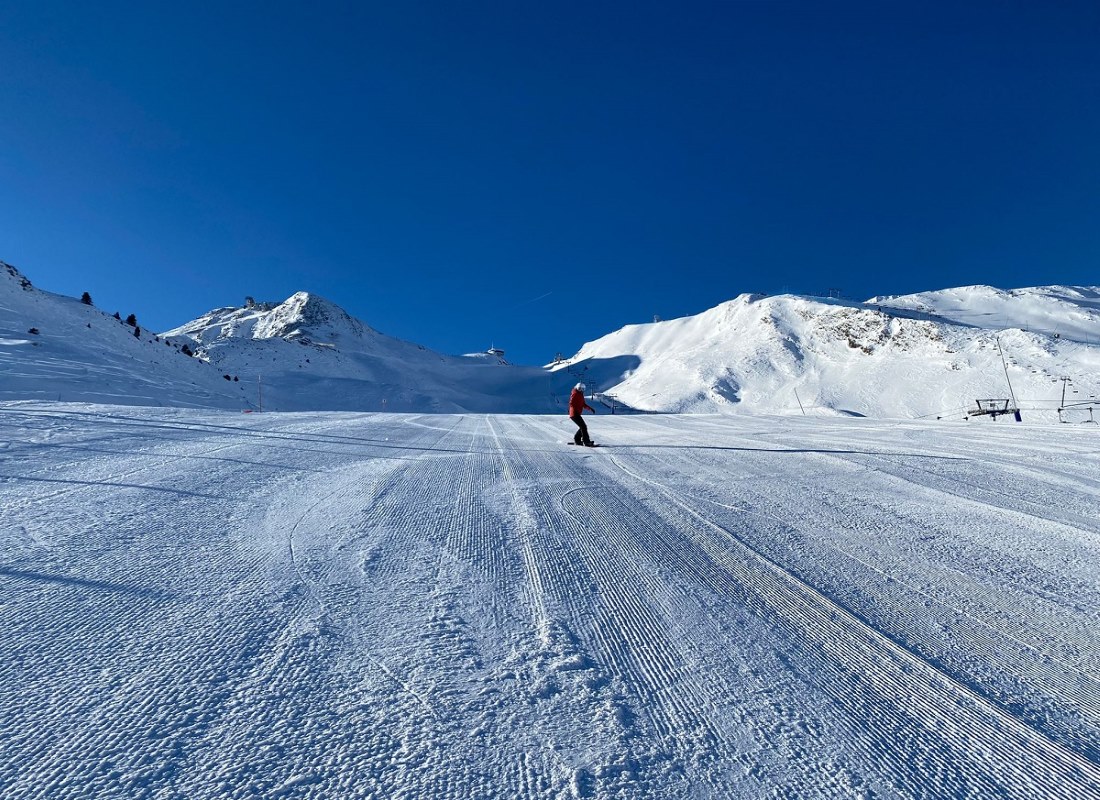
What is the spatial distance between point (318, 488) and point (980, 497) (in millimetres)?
6195

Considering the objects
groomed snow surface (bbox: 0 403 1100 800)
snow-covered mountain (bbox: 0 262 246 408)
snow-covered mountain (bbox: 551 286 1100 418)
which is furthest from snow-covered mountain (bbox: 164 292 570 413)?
groomed snow surface (bbox: 0 403 1100 800)

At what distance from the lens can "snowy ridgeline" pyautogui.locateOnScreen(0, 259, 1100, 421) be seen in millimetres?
26625

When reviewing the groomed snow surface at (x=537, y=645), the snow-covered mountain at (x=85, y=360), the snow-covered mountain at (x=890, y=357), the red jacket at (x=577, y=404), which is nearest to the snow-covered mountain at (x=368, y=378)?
the snow-covered mountain at (x=85, y=360)

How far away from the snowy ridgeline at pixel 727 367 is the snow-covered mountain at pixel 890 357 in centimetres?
25

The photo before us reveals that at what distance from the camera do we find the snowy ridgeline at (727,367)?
87.4 ft

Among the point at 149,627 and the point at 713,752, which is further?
the point at 149,627

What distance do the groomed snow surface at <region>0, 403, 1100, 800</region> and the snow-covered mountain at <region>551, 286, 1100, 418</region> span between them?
4801cm

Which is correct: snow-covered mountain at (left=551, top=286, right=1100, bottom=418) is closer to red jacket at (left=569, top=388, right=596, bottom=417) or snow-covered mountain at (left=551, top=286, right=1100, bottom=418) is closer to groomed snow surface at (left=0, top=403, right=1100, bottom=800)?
red jacket at (left=569, top=388, right=596, bottom=417)

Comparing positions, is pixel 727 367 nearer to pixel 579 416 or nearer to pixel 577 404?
pixel 577 404

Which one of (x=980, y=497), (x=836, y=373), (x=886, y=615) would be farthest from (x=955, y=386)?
(x=886, y=615)

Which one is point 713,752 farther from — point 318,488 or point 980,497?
point 980,497

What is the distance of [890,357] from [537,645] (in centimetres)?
7626

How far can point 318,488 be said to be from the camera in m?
4.69

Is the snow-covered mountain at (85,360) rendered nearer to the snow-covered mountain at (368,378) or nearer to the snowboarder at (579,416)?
the snow-covered mountain at (368,378)
